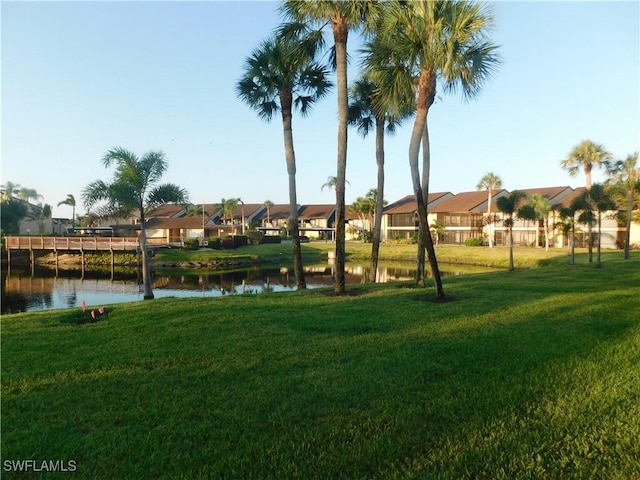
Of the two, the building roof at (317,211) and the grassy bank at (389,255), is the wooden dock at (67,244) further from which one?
the building roof at (317,211)

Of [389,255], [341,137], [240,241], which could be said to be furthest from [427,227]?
[240,241]

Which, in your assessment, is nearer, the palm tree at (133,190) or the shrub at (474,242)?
the palm tree at (133,190)

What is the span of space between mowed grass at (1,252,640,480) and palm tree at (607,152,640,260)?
24432 millimetres

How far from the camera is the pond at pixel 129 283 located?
862 inches

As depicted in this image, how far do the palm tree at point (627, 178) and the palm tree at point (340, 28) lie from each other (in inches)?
922

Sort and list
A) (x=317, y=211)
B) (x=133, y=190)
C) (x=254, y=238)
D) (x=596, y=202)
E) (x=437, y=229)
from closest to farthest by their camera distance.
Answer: (x=133, y=190)
(x=596, y=202)
(x=437, y=229)
(x=254, y=238)
(x=317, y=211)

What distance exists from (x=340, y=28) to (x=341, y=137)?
3.36 meters

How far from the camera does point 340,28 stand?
13.6m

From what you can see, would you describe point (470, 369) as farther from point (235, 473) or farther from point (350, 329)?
point (235, 473)

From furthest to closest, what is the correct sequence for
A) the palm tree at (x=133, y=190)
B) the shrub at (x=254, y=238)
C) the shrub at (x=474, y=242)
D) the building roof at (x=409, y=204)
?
1. the building roof at (x=409, y=204)
2. the shrub at (x=254, y=238)
3. the shrub at (x=474, y=242)
4. the palm tree at (x=133, y=190)

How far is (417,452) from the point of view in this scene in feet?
12.2

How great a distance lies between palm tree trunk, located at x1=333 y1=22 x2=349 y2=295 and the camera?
A: 13680 millimetres

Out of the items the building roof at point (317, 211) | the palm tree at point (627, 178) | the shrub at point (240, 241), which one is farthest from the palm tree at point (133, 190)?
the building roof at point (317, 211)

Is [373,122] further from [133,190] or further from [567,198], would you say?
[567,198]
